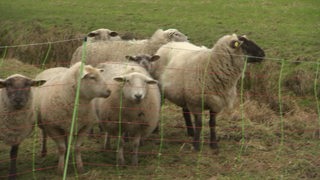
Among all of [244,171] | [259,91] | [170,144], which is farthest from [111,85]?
[259,91]

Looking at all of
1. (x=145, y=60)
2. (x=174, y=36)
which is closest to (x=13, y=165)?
(x=145, y=60)

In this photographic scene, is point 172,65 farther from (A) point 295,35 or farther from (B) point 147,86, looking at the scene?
(A) point 295,35

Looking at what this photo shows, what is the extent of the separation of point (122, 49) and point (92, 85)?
3915mm

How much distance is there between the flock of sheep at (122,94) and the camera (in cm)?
782

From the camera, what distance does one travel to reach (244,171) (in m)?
8.17

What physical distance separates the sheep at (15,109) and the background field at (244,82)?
614 millimetres

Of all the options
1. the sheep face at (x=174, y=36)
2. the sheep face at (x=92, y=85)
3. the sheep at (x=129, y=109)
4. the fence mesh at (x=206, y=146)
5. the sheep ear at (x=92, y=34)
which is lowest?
the fence mesh at (x=206, y=146)

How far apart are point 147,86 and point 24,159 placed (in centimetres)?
225

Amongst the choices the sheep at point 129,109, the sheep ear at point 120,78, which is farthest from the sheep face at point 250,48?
the sheep ear at point 120,78

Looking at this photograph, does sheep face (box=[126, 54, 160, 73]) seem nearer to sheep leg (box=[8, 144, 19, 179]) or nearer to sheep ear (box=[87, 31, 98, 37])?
sheep leg (box=[8, 144, 19, 179])

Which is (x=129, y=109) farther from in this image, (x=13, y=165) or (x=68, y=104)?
(x=13, y=165)

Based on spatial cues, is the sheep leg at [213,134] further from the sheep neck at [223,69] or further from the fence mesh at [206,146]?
the sheep neck at [223,69]

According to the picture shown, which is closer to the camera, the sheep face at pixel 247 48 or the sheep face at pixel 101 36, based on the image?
the sheep face at pixel 247 48

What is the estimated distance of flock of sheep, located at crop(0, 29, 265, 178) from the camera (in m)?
7.82
